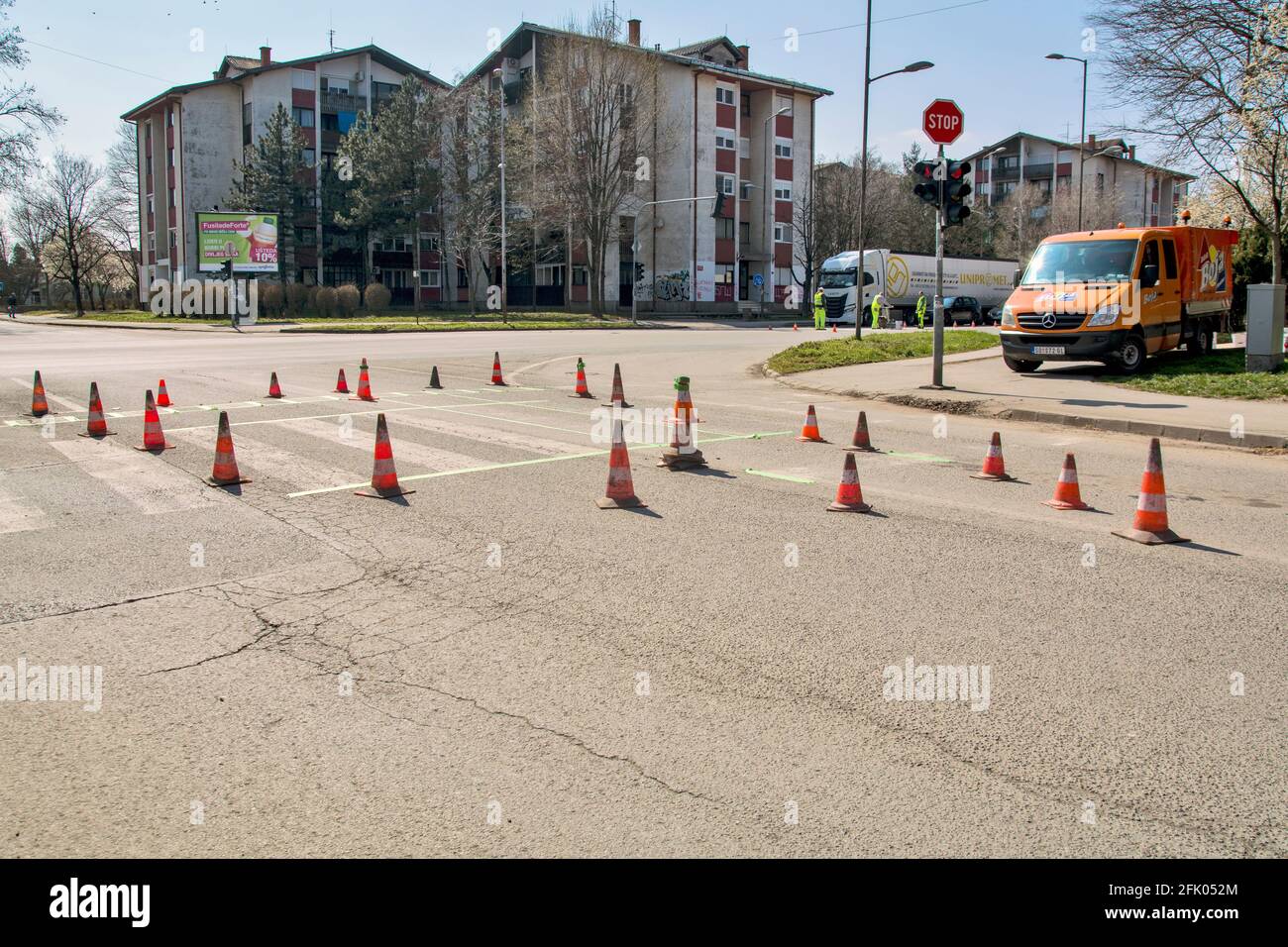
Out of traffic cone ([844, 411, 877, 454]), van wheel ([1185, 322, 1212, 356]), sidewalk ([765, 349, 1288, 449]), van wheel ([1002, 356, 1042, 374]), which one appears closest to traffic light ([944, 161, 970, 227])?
sidewalk ([765, 349, 1288, 449])

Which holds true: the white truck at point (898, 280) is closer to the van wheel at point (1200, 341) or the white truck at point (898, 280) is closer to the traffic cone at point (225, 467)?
the van wheel at point (1200, 341)

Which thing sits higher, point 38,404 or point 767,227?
point 767,227

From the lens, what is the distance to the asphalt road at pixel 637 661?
347cm

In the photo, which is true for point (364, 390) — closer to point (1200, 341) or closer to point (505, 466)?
point (505, 466)

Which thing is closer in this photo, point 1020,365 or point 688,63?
point 1020,365

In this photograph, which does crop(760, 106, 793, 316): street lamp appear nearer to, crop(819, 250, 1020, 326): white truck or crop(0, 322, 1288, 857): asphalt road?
crop(819, 250, 1020, 326): white truck

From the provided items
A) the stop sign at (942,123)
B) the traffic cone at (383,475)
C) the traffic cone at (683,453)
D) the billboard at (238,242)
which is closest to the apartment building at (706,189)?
the billboard at (238,242)

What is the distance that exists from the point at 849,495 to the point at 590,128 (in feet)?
176

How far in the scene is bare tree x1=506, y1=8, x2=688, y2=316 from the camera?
189 feet

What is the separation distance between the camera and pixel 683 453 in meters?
10.2

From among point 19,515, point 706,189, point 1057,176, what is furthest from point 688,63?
point 19,515

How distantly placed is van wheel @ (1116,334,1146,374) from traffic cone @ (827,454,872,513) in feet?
41.2

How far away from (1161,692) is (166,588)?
5.57m

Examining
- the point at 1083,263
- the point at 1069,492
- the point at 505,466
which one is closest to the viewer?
the point at 1069,492
